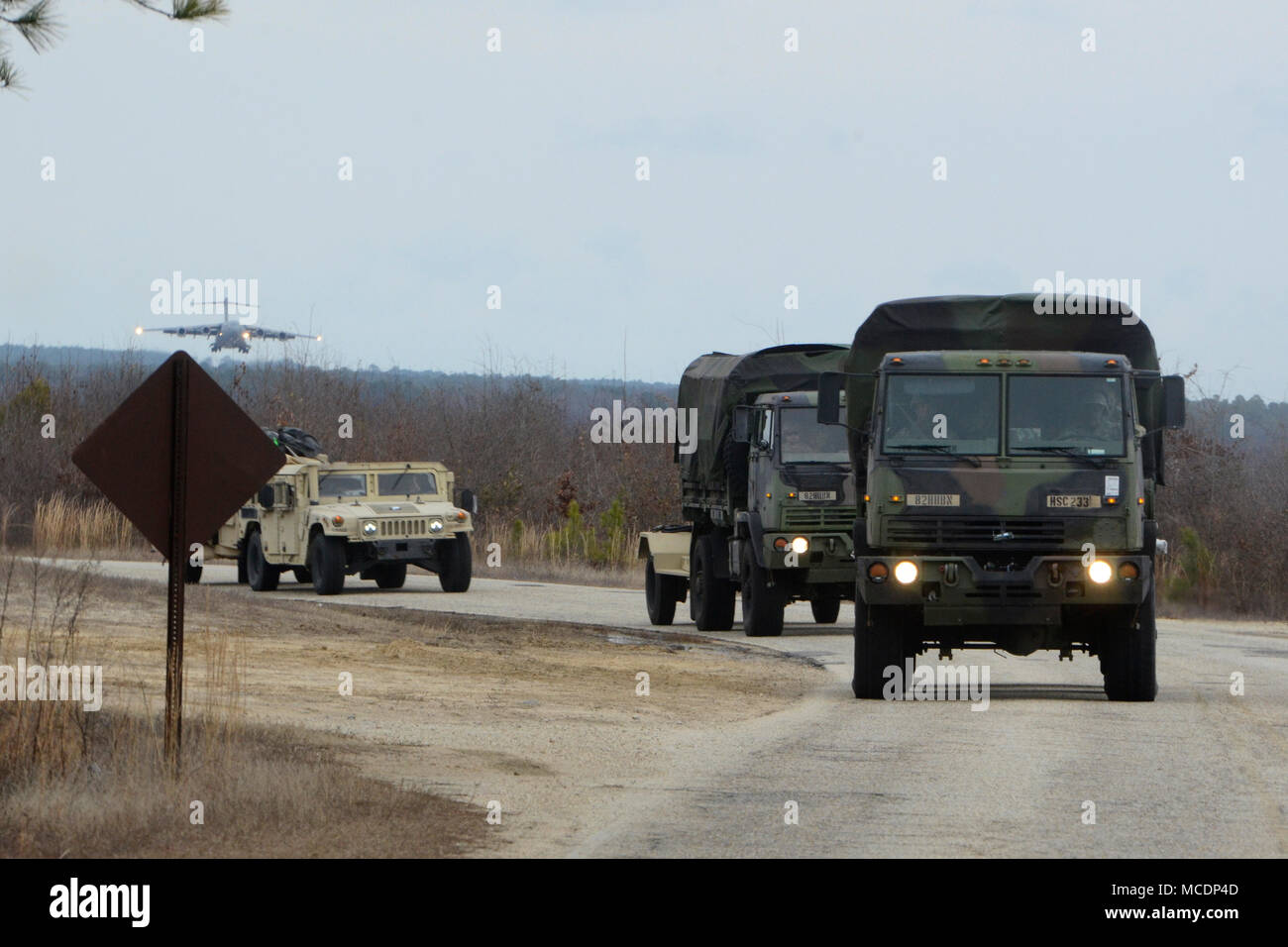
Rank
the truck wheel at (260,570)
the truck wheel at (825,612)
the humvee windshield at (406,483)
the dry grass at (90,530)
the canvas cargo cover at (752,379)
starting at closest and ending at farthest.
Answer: the canvas cargo cover at (752,379) → the truck wheel at (825,612) → the humvee windshield at (406,483) → the truck wheel at (260,570) → the dry grass at (90,530)

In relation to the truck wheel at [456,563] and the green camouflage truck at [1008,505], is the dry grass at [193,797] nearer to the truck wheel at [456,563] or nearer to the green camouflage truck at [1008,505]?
the green camouflage truck at [1008,505]

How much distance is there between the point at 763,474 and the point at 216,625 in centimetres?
658

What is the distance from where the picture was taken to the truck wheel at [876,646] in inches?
611

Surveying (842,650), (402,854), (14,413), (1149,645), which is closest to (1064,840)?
(402,854)

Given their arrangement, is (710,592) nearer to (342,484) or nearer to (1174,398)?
(342,484)

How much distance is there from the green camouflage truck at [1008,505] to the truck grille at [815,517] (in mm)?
6348

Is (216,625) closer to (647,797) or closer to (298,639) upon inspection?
(298,639)

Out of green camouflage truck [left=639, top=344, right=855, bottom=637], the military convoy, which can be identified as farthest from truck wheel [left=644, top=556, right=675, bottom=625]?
the military convoy

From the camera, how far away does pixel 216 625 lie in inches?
907

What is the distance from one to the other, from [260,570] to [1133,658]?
61.8 feet

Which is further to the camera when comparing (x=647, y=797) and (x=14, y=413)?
(x=14, y=413)

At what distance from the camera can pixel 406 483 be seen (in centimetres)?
3098

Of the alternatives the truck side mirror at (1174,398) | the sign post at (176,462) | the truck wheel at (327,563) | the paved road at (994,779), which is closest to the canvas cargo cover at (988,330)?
the truck side mirror at (1174,398)

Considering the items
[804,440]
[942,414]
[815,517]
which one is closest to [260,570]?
[804,440]
